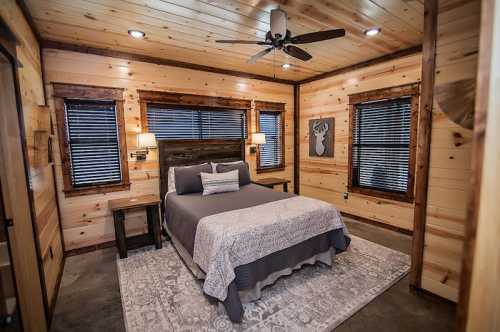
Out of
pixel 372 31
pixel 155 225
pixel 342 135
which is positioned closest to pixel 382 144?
pixel 342 135

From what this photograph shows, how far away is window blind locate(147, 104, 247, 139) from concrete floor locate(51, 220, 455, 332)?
7.02 ft

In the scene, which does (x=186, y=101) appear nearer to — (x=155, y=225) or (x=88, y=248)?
(x=155, y=225)

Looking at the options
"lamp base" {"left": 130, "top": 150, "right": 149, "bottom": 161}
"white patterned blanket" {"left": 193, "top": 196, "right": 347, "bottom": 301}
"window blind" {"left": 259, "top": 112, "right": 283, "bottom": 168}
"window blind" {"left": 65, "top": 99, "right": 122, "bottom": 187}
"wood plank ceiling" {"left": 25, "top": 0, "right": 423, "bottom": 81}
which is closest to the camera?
"white patterned blanket" {"left": 193, "top": 196, "right": 347, "bottom": 301}

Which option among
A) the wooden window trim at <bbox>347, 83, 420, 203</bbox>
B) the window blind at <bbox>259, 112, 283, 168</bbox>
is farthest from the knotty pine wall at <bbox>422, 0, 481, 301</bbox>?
the window blind at <bbox>259, 112, 283, 168</bbox>

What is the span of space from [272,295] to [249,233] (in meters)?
0.68

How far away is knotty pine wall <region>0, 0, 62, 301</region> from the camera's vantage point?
2.00 meters

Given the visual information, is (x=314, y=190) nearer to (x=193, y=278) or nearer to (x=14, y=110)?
(x=193, y=278)

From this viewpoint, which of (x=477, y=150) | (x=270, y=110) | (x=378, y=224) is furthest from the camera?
(x=270, y=110)

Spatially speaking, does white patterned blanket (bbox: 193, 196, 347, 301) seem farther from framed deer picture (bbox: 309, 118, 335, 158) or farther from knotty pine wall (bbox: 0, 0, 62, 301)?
framed deer picture (bbox: 309, 118, 335, 158)

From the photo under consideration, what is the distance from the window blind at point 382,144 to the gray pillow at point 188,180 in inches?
→ 109

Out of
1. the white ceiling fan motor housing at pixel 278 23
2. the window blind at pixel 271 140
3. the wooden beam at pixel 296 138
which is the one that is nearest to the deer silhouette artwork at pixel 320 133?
the wooden beam at pixel 296 138

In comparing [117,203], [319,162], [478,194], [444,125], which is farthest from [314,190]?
[478,194]

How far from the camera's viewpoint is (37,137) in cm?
223

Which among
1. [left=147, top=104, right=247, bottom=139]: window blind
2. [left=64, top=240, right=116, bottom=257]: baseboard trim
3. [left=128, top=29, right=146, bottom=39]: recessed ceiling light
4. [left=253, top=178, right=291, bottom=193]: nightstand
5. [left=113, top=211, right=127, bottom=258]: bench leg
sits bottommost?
[left=64, top=240, right=116, bottom=257]: baseboard trim
